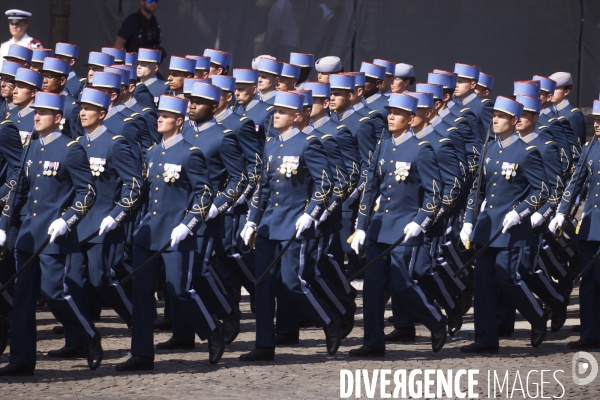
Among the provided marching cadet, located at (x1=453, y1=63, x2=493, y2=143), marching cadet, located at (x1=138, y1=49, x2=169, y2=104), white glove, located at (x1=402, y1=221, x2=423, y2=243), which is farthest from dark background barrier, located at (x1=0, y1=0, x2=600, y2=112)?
white glove, located at (x1=402, y1=221, x2=423, y2=243)

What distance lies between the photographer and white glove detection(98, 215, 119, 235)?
390 inches

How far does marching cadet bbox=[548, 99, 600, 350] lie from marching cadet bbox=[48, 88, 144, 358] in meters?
3.31

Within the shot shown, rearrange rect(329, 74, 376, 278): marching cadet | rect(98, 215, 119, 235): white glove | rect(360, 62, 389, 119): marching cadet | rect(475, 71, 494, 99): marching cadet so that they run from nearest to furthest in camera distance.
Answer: rect(98, 215, 119, 235): white glove
rect(329, 74, 376, 278): marching cadet
rect(360, 62, 389, 119): marching cadet
rect(475, 71, 494, 99): marching cadet

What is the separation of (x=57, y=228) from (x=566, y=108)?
611 centimetres

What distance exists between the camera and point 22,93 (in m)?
11.3

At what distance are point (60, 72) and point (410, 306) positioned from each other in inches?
137

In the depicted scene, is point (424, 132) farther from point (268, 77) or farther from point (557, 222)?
point (268, 77)

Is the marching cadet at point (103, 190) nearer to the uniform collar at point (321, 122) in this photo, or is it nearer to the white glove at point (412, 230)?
the uniform collar at point (321, 122)

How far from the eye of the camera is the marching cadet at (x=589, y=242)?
11305 mm

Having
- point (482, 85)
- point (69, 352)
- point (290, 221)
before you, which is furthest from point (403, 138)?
point (482, 85)

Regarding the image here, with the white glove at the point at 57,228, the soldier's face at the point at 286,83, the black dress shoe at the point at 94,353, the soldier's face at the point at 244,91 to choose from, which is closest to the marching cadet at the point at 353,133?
the soldier's face at the point at 286,83

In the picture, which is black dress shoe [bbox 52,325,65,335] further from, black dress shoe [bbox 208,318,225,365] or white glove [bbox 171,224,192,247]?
white glove [bbox 171,224,192,247]

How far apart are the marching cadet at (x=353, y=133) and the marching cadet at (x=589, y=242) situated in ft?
5.78

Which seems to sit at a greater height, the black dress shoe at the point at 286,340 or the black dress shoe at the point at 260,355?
the black dress shoe at the point at 286,340
